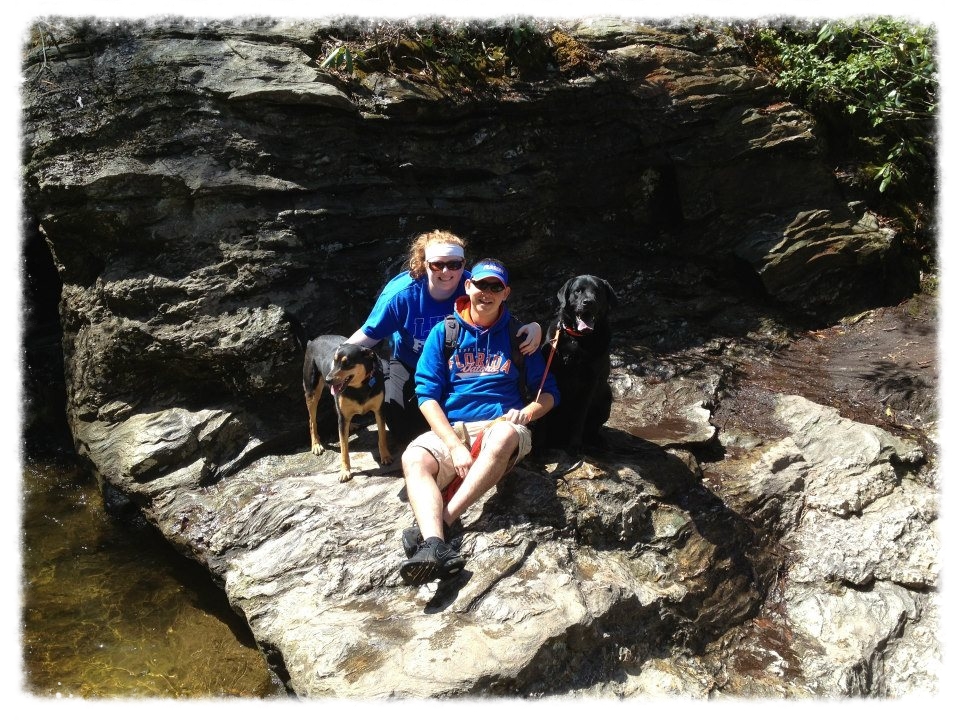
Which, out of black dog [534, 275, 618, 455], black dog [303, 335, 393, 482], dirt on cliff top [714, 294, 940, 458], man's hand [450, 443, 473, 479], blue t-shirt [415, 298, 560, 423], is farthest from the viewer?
dirt on cliff top [714, 294, 940, 458]

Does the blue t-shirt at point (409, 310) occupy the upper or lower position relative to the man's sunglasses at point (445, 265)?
lower

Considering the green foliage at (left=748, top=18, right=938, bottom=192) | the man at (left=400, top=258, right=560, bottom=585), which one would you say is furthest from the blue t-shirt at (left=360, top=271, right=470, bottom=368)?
the green foliage at (left=748, top=18, right=938, bottom=192)

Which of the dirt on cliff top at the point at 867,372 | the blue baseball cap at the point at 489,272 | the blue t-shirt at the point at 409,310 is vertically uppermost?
the blue baseball cap at the point at 489,272

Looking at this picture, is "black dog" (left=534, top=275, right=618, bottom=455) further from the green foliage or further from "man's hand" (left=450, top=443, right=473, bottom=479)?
the green foliage

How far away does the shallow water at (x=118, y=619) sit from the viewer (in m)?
4.23

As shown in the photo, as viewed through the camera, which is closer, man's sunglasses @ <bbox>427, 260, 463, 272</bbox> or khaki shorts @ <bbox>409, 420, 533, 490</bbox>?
khaki shorts @ <bbox>409, 420, 533, 490</bbox>

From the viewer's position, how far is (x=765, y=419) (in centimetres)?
607

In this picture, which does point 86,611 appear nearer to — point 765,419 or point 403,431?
point 403,431

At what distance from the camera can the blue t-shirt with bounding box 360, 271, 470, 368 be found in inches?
190

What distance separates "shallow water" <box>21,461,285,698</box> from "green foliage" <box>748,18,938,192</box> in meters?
6.68

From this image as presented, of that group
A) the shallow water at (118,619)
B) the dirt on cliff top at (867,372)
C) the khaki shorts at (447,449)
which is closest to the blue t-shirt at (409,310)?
the khaki shorts at (447,449)

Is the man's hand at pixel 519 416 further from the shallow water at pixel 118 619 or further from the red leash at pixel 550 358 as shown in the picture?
the shallow water at pixel 118 619

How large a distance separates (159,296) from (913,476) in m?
5.62

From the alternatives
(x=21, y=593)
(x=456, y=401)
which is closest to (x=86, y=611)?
(x=21, y=593)
